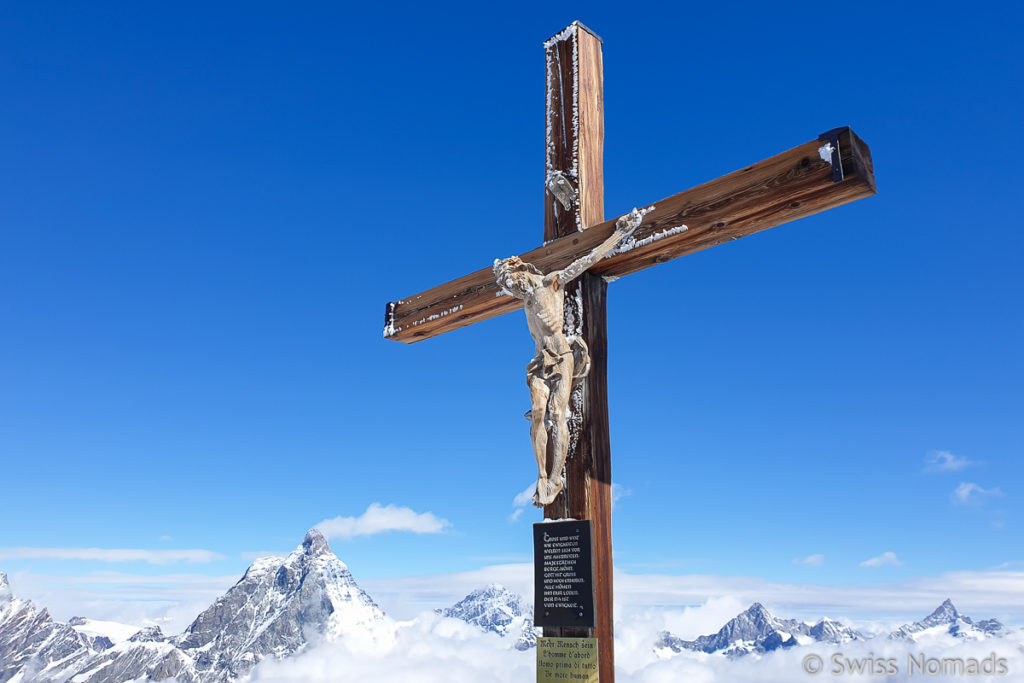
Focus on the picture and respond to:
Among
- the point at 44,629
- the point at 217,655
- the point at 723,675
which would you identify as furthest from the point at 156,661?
the point at 723,675

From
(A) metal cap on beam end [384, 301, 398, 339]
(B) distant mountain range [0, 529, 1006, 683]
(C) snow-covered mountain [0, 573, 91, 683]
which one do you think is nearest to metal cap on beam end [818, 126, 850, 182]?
(A) metal cap on beam end [384, 301, 398, 339]

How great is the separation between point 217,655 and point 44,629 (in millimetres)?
57360

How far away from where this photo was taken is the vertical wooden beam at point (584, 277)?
13.6ft

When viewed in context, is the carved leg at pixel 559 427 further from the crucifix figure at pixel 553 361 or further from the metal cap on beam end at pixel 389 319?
the metal cap on beam end at pixel 389 319

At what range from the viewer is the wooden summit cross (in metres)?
3.76

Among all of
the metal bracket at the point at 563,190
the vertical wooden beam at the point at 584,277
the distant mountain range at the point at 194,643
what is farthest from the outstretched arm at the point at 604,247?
the distant mountain range at the point at 194,643

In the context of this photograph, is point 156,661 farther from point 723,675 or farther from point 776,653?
point 776,653

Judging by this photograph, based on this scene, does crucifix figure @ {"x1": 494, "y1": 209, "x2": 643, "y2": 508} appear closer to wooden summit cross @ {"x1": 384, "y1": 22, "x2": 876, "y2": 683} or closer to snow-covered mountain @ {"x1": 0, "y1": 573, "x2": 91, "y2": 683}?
wooden summit cross @ {"x1": 384, "y1": 22, "x2": 876, "y2": 683}

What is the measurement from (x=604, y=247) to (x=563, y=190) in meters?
0.86

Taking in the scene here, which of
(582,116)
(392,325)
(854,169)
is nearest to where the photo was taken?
(854,169)

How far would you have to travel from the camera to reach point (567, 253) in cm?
486

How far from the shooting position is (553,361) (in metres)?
4.39

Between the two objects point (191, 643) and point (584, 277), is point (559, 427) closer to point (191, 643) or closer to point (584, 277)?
point (584, 277)

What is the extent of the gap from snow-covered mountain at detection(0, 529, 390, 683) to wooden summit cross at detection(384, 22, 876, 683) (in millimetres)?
203878
